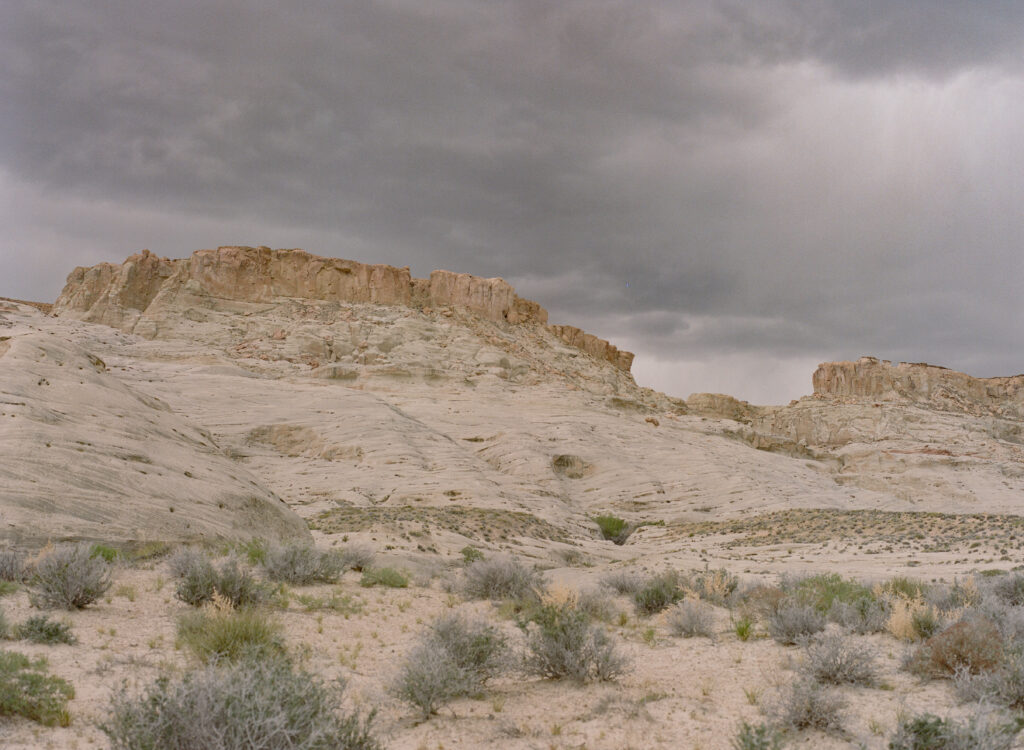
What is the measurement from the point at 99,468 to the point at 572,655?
33.2 ft

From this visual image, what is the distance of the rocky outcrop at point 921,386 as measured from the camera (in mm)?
116588

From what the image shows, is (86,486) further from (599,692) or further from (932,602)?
(932,602)

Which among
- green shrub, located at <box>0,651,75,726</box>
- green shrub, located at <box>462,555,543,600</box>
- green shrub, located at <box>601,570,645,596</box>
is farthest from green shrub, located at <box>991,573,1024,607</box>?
green shrub, located at <box>0,651,75,726</box>

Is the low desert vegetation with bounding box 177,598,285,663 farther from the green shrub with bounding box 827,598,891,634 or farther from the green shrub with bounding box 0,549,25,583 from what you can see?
the green shrub with bounding box 827,598,891,634

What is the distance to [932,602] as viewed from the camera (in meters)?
9.56

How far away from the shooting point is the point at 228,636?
21.5 feet

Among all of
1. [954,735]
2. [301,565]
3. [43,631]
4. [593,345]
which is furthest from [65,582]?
[593,345]

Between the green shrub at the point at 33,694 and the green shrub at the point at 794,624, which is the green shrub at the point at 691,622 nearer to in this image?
the green shrub at the point at 794,624

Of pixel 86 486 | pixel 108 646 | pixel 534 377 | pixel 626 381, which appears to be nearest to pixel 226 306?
pixel 534 377

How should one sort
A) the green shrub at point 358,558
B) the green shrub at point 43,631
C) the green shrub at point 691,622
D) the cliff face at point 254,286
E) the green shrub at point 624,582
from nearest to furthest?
the green shrub at point 43,631
the green shrub at point 691,622
the green shrub at point 624,582
the green shrub at point 358,558
the cliff face at point 254,286

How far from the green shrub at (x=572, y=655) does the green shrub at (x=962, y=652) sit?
3235mm

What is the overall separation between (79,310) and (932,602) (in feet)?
297

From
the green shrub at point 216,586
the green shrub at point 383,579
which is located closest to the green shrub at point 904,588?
the green shrub at point 383,579

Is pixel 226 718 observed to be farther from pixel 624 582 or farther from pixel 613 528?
pixel 613 528
